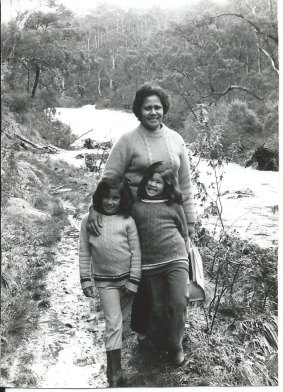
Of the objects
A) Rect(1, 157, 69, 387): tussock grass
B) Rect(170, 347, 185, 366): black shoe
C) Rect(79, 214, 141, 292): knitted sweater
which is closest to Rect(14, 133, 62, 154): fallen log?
Rect(1, 157, 69, 387): tussock grass

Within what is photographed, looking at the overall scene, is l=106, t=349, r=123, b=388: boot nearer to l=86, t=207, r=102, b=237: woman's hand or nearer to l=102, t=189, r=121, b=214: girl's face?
l=86, t=207, r=102, b=237: woman's hand

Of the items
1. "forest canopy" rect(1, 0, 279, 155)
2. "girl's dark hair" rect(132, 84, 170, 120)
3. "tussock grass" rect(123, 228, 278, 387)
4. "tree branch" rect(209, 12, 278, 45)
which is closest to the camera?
"girl's dark hair" rect(132, 84, 170, 120)

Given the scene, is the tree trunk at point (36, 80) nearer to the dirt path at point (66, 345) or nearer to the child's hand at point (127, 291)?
Answer: the dirt path at point (66, 345)

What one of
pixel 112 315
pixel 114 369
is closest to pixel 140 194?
pixel 112 315

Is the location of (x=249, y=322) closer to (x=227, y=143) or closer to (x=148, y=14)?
(x=227, y=143)

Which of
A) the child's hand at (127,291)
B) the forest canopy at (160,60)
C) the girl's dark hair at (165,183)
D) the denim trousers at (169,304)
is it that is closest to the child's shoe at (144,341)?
the denim trousers at (169,304)

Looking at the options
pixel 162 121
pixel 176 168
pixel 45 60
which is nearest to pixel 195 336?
pixel 176 168

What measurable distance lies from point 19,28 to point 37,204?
5.05 feet

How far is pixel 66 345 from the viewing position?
11.8 feet

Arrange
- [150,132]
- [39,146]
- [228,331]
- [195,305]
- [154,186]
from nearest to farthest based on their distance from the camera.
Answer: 1. [154,186]
2. [150,132]
3. [228,331]
4. [195,305]
5. [39,146]

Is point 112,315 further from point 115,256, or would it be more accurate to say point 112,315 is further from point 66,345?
point 66,345

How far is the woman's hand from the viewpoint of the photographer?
3.12 m

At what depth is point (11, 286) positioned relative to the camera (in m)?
3.76

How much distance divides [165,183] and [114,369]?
53.8 inches
